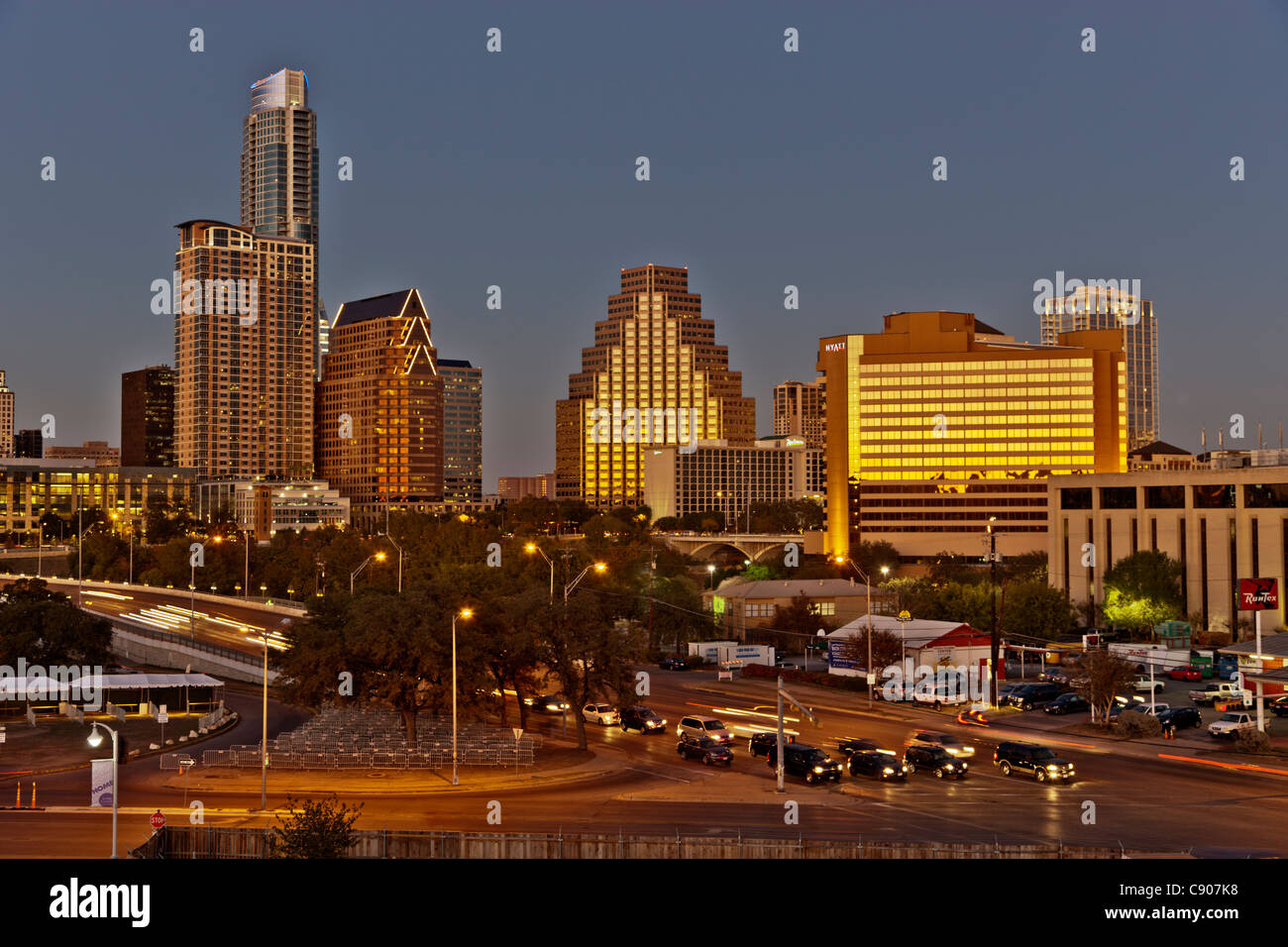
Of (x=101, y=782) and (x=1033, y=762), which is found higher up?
(x=101, y=782)

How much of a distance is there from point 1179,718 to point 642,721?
74.5 feet

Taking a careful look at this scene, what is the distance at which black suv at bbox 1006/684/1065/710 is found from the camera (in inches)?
2379

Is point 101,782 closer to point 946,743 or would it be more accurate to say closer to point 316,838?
point 316,838

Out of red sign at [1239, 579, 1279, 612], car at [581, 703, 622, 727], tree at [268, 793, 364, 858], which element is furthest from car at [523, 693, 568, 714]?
tree at [268, 793, 364, 858]

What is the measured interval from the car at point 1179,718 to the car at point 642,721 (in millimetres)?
21026

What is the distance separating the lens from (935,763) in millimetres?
43750

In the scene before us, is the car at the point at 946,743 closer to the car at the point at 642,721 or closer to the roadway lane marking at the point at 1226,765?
the roadway lane marking at the point at 1226,765

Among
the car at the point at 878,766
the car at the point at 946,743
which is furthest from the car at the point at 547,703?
the car at the point at 878,766

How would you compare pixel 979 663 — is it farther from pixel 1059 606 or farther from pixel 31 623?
pixel 31 623

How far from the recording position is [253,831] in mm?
29375

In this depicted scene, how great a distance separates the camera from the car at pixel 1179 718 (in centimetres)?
5253

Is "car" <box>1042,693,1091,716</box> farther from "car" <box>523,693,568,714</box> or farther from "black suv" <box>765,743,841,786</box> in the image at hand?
"car" <box>523,693,568,714</box>

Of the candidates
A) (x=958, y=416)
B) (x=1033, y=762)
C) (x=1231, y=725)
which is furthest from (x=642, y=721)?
(x=958, y=416)
